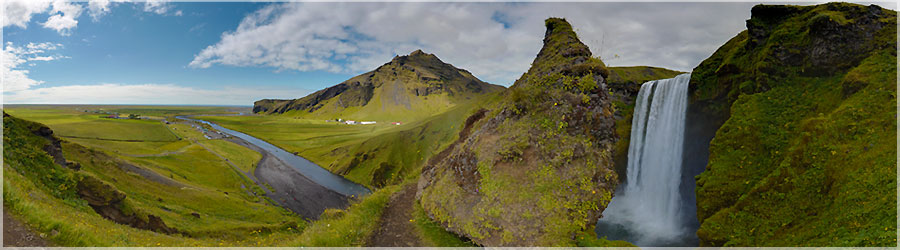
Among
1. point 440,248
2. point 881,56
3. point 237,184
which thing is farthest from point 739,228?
point 237,184

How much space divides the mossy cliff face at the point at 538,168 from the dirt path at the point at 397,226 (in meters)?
0.94

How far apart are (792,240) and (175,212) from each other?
44.5 m

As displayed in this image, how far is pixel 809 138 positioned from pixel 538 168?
11.0 m

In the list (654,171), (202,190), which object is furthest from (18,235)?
(202,190)

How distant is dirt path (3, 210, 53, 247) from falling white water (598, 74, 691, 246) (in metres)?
24.2

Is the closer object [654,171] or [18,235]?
[18,235]

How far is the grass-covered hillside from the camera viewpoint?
9.92m

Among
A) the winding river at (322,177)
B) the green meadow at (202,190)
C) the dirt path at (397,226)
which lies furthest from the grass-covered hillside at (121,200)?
the winding river at (322,177)

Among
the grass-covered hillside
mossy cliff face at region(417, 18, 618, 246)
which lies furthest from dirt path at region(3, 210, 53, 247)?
mossy cliff face at region(417, 18, 618, 246)

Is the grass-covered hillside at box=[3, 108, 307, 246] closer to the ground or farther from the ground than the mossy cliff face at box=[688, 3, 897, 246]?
closer to the ground

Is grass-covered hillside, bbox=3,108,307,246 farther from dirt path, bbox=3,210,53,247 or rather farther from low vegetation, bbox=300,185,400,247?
low vegetation, bbox=300,185,400,247

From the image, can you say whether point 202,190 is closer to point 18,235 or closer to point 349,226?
point 18,235

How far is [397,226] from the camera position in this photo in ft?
37.5

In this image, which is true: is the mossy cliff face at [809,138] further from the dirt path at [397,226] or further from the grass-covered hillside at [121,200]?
the grass-covered hillside at [121,200]
